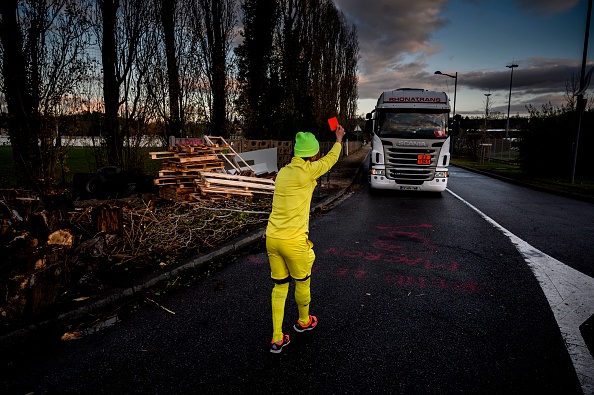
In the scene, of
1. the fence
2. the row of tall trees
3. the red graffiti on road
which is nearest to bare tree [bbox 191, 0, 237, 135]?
the row of tall trees

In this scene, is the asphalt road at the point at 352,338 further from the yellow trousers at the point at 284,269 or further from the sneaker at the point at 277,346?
the yellow trousers at the point at 284,269

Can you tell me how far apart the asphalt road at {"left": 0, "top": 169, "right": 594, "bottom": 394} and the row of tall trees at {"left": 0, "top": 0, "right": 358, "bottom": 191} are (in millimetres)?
7295

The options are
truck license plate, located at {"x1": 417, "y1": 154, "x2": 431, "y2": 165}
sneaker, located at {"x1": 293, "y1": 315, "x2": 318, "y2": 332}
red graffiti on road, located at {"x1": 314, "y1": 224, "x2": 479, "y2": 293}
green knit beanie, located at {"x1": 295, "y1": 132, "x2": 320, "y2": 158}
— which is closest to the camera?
green knit beanie, located at {"x1": 295, "y1": 132, "x2": 320, "y2": 158}

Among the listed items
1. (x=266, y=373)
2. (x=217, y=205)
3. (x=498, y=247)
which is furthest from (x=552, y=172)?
(x=266, y=373)

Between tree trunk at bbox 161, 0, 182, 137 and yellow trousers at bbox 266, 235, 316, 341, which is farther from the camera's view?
tree trunk at bbox 161, 0, 182, 137

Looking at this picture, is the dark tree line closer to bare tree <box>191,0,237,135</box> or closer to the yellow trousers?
bare tree <box>191,0,237,135</box>

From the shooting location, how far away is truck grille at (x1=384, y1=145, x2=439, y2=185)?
11055 millimetres

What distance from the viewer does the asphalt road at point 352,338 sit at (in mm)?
2549

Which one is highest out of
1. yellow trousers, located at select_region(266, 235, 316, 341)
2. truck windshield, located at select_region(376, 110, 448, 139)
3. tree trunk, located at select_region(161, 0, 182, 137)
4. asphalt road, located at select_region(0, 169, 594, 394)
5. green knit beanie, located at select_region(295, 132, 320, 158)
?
tree trunk, located at select_region(161, 0, 182, 137)

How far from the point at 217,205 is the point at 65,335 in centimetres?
528

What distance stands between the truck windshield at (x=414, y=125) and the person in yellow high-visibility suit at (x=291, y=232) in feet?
29.6

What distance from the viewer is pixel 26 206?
15.3 ft

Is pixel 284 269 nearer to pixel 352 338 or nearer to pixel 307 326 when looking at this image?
pixel 307 326

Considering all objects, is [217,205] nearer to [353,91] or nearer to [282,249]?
[282,249]
